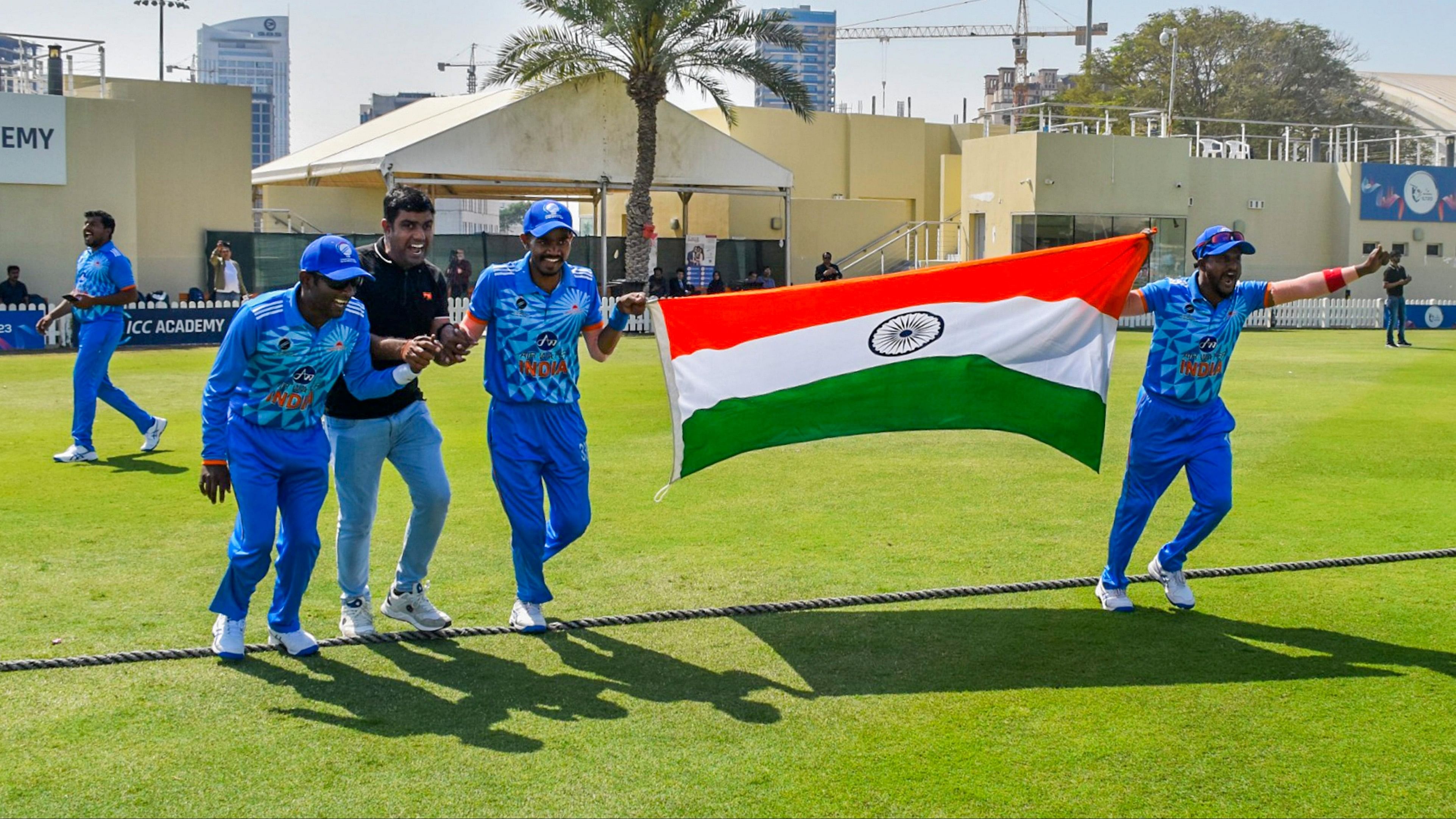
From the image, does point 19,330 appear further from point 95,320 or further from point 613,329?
point 613,329

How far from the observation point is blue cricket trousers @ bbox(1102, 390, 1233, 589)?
7.20 metres

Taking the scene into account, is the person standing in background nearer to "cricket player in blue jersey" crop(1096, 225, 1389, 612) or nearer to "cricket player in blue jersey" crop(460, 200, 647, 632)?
"cricket player in blue jersey" crop(1096, 225, 1389, 612)

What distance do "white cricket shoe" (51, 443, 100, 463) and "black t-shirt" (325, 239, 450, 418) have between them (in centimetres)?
662

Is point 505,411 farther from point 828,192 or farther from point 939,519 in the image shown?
point 828,192

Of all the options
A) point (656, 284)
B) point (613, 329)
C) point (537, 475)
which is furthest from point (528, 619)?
point (656, 284)

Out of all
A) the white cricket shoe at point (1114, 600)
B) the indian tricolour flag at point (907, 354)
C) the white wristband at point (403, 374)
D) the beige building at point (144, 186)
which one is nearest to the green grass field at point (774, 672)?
the white cricket shoe at point (1114, 600)

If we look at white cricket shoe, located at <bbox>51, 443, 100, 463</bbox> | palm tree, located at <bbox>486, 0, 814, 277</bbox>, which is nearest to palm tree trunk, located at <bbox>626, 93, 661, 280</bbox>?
palm tree, located at <bbox>486, 0, 814, 277</bbox>

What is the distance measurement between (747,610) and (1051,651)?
1503mm

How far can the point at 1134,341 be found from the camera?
30.3 metres

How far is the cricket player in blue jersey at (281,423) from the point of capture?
5.99 metres

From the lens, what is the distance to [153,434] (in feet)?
42.2

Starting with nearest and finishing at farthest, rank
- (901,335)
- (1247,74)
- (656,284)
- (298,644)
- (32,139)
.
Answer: (298,644)
(901,335)
(32,139)
(656,284)
(1247,74)

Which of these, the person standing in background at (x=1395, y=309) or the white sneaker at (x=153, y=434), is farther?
the person standing in background at (x=1395, y=309)

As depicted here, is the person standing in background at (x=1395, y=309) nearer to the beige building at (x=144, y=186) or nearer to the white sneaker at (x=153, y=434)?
the white sneaker at (x=153, y=434)
